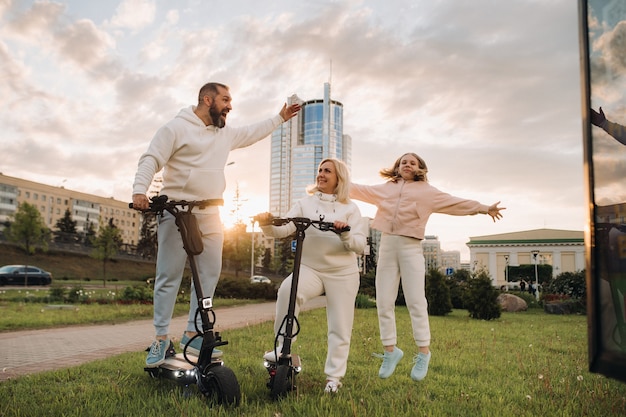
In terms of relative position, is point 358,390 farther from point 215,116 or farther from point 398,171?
point 215,116

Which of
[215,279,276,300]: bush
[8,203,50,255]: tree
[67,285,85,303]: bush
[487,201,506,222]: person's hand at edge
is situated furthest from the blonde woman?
[8,203,50,255]: tree

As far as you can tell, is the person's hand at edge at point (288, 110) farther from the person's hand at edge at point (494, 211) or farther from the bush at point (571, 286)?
the bush at point (571, 286)

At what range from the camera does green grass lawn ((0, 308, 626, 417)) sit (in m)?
3.56

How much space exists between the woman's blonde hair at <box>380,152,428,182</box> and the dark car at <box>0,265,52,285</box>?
30.3 metres

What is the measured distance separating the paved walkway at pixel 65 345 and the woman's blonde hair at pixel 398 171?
13.3 ft

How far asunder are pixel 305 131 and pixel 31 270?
321ft

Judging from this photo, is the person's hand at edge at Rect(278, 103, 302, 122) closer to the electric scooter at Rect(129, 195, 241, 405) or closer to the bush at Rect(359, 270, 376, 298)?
the electric scooter at Rect(129, 195, 241, 405)

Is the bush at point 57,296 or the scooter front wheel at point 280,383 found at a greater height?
the scooter front wheel at point 280,383

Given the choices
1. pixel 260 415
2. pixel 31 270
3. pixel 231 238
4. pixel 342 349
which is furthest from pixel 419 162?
pixel 231 238

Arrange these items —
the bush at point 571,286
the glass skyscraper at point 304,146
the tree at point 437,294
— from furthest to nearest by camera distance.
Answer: the glass skyscraper at point 304,146
the bush at point 571,286
the tree at point 437,294

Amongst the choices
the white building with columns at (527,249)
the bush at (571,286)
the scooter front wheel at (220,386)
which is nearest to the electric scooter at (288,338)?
the scooter front wheel at (220,386)

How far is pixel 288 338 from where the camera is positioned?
3.85 metres

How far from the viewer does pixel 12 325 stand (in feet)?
33.0

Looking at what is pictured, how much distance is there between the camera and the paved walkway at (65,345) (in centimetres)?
575
